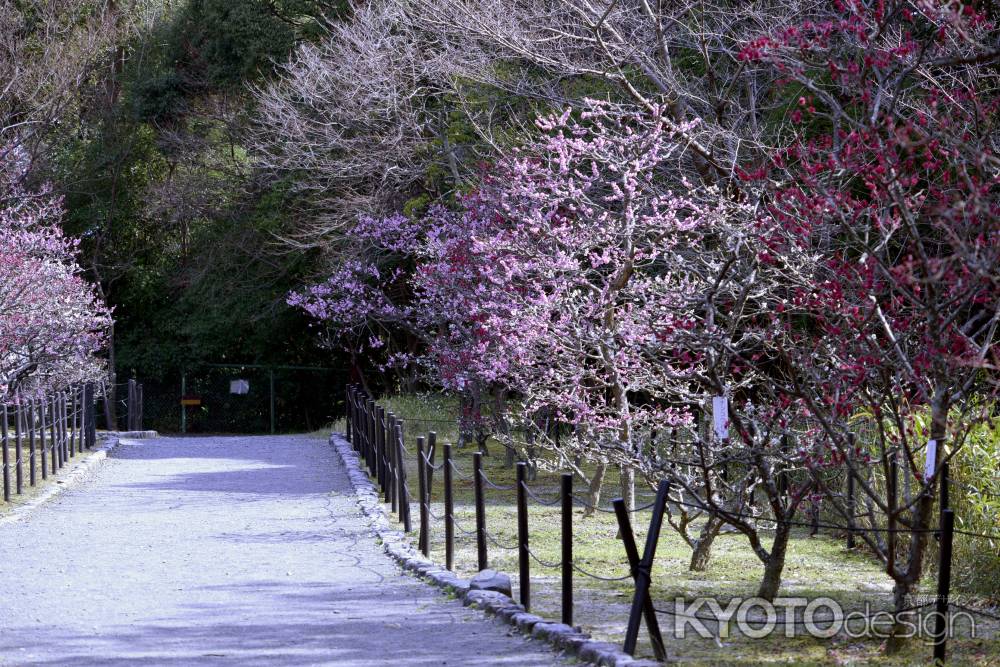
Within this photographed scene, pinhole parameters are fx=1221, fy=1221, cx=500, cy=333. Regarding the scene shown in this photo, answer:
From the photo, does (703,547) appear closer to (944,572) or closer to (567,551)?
(567,551)

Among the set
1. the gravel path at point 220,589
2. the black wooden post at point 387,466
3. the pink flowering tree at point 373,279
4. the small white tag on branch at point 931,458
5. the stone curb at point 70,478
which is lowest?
the gravel path at point 220,589

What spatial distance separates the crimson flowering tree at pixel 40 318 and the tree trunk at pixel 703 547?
34.8ft

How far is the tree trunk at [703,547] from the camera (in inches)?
360

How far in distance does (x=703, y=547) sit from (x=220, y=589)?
360cm

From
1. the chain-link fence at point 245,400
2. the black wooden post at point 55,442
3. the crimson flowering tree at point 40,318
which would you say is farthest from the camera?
the chain-link fence at point 245,400

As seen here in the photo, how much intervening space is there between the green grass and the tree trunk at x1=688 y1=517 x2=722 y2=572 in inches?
3.4

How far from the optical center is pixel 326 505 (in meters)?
14.1

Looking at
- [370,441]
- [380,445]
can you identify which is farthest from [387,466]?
[370,441]

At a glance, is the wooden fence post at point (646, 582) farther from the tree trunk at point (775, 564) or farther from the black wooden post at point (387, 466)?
the black wooden post at point (387, 466)

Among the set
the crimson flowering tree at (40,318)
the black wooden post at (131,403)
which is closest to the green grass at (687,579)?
the crimson flowering tree at (40,318)

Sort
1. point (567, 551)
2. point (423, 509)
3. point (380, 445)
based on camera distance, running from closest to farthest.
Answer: point (567, 551)
point (423, 509)
point (380, 445)

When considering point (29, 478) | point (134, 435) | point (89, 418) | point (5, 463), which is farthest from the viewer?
point (134, 435)

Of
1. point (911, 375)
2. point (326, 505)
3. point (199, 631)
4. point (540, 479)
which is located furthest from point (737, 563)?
point (540, 479)

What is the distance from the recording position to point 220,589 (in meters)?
8.85
